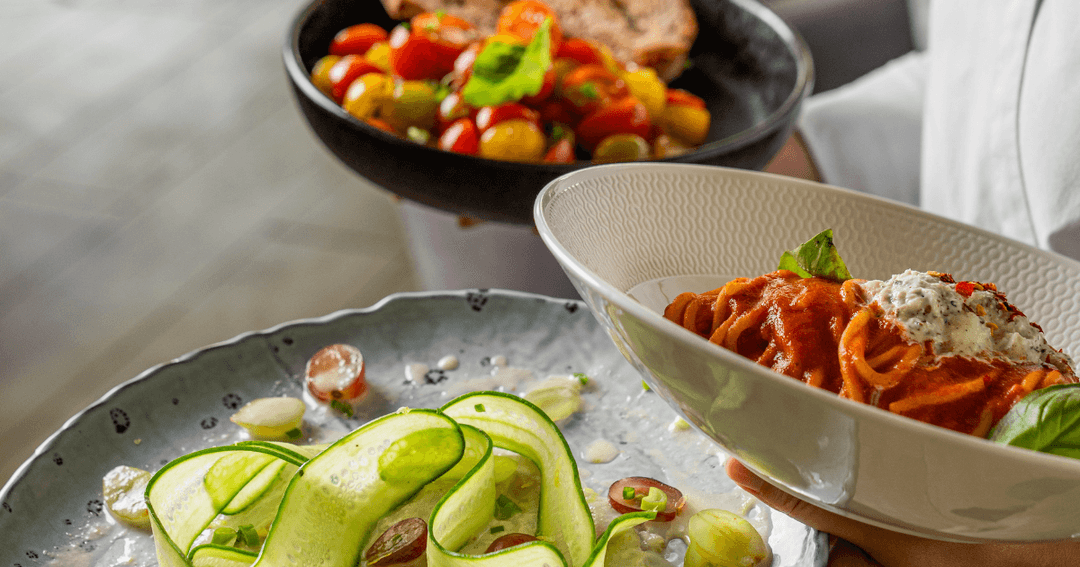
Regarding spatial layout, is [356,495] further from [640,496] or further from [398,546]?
[640,496]

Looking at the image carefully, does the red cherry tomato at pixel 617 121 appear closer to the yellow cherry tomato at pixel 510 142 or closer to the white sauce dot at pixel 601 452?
the yellow cherry tomato at pixel 510 142

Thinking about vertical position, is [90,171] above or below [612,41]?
below

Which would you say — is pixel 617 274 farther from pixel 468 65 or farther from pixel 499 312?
pixel 468 65

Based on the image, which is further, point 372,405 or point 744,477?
point 372,405

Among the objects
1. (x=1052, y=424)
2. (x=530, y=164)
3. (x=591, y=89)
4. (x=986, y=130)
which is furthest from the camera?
(x=591, y=89)

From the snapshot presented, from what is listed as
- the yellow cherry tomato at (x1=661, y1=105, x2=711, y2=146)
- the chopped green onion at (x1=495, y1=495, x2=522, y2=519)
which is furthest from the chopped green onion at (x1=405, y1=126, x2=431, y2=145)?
the chopped green onion at (x1=495, y1=495, x2=522, y2=519)

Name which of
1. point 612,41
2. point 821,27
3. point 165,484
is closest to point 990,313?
point 165,484

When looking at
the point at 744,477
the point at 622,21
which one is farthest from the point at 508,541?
the point at 622,21
